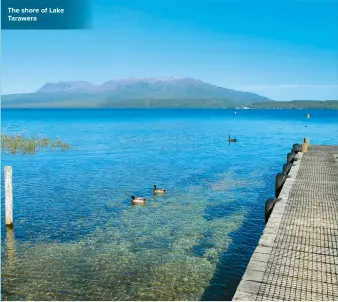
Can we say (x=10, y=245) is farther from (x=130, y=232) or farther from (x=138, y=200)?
(x=138, y=200)

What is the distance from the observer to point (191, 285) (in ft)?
41.1

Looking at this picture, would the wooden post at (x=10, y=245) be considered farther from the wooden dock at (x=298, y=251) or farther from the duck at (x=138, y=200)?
the wooden dock at (x=298, y=251)

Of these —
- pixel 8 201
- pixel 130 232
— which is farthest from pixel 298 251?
pixel 8 201

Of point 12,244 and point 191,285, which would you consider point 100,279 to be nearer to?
point 191,285

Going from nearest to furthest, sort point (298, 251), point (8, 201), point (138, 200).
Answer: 1. point (298, 251)
2. point (8, 201)
3. point (138, 200)

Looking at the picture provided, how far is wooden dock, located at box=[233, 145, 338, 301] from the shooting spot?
9.43 metres

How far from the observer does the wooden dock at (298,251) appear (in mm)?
9430

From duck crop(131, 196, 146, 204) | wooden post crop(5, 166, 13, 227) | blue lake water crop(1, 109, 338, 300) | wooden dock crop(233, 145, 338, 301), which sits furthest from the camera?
duck crop(131, 196, 146, 204)

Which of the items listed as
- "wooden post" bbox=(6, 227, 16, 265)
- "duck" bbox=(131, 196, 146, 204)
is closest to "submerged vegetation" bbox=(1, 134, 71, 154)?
"duck" bbox=(131, 196, 146, 204)

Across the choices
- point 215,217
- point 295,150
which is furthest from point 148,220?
point 295,150

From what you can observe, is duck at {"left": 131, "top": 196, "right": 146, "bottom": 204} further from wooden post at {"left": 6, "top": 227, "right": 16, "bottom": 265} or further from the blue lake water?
wooden post at {"left": 6, "top": 227, "right": 16, "bottom": 265}

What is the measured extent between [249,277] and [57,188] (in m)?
19.6

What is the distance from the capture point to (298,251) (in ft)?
39.0

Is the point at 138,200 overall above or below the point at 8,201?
below
